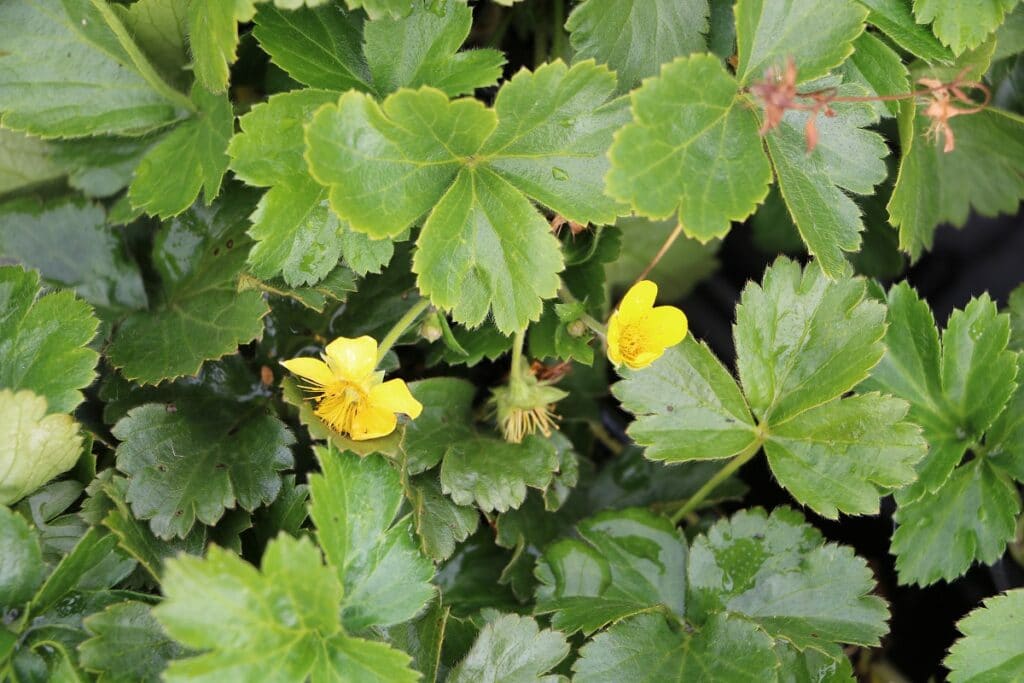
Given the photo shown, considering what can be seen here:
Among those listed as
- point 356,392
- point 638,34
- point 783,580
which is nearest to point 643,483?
point 783,580

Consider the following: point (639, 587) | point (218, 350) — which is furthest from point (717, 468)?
point (218, 350)

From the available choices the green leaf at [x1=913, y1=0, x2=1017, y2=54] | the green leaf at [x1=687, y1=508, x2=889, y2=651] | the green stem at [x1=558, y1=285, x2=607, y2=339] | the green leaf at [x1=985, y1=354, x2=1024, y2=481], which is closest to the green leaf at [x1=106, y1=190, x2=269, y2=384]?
the green stem at [x1=558, y1=285, x2=607, y2=339]

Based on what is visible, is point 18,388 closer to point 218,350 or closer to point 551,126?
point 218,350

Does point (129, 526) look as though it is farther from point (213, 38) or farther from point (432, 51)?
point (432, 51)

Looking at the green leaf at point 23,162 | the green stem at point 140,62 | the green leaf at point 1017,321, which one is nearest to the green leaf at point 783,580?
the green leaf at point 1017,321

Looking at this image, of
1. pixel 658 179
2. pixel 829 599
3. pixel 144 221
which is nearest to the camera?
pixel 658 179

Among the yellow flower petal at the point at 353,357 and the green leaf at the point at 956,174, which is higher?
the green leaf at the point at 956,174

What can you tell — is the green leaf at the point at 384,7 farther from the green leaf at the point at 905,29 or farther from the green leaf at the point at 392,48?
the green leaf at the point at 905,29

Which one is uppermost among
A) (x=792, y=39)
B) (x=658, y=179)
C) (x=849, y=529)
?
(x=792, y=39)
